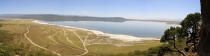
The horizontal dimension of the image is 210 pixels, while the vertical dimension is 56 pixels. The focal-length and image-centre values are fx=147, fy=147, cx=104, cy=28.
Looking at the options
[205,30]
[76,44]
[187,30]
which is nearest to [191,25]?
[187,30]

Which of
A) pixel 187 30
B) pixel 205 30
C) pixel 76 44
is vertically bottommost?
pixel 76 44

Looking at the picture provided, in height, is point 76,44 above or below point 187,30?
below

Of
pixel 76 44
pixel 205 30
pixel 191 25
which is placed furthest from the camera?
pixel 76 44

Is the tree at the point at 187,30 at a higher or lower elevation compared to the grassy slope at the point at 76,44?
higher

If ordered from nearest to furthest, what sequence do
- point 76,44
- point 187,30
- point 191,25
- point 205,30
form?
1. point 205,30
2. point 191,25
3. point 187,30
4. point 76,44

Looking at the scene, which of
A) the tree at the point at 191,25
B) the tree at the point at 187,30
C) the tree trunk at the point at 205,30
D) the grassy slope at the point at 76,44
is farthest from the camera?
the grassy slope at the point at 76,44

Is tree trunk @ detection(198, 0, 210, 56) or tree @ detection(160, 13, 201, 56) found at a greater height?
tree trunk @ detection(198, 0, 210, 56)

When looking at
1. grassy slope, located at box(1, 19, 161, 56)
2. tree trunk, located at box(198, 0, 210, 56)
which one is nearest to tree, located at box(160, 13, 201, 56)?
tree trunk, located at box(198, 0, 210, 56)

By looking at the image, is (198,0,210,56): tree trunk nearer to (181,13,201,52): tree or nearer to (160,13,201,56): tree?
(160,13,201,56): tree

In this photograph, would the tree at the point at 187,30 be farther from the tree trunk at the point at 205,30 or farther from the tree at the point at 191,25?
the tree trunk at the point at 205,30

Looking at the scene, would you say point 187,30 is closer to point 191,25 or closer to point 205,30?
point 191,25

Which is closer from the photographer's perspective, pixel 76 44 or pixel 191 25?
pixel 191 25

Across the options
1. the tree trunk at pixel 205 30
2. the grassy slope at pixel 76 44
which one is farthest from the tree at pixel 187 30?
the grassy slope at pixel 76 44
